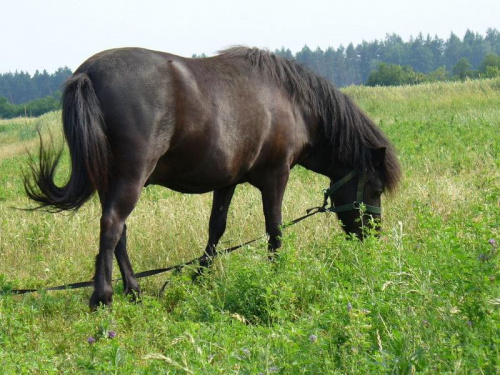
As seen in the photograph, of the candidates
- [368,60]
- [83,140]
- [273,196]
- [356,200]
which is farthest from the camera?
[368,60]

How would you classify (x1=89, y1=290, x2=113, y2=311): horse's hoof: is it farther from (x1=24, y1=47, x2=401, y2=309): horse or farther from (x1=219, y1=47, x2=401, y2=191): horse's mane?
(x1=219, y1=47, x2=401, y2=191): horse's mane

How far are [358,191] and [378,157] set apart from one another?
1.27 ft

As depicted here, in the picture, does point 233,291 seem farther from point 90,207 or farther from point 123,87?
point 90,207

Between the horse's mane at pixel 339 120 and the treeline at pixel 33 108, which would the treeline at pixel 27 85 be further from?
the horse's mane at pixel 339 120

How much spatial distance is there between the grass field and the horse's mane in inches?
27.7

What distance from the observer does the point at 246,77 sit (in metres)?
5.59

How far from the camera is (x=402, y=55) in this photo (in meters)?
154

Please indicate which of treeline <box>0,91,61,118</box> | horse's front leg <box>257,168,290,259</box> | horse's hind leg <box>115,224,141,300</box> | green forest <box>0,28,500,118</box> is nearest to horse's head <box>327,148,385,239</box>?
horse's front leg <box>257,168,290,259</box>

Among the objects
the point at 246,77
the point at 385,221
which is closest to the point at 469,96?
the point at 385,221

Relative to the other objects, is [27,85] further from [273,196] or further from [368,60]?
[273,196]

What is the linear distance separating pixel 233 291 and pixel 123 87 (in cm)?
166

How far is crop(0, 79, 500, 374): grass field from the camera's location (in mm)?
Answer: 2914

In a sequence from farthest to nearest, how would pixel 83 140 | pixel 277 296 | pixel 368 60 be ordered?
1. pixel 368 60
2. pixel 83 140
3. pixel 277 296

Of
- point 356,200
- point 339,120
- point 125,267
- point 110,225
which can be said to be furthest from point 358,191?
point 110,225
